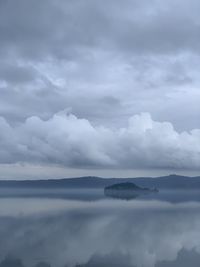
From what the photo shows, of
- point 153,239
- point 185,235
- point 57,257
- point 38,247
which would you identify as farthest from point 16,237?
point 185,235

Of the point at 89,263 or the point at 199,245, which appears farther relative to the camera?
the point at 199,245

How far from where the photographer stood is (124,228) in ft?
250

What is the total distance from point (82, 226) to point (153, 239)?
833 inches

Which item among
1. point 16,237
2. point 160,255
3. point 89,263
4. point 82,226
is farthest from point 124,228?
point 89,263

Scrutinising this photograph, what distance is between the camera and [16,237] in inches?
2400

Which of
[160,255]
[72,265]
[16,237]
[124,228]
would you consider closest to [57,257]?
[72,265]

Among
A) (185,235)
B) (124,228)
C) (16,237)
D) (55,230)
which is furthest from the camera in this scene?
(124,228)

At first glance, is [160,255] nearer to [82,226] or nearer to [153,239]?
[153,239]

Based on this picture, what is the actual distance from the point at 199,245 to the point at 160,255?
8.59 metres

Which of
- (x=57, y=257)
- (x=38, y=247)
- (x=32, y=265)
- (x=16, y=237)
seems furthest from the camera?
(x=16, y=237)

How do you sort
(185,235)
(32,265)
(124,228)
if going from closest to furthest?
(32,265) → (185,235) → (124,228)

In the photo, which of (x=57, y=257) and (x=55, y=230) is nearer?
(x=57, y=257)

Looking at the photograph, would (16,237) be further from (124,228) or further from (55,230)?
(124,228)

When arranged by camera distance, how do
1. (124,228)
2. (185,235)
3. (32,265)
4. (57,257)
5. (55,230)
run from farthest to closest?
1. (124,228)
2. (55,230)
3. (185,235)
4. (57,257)
5. (32,265)
